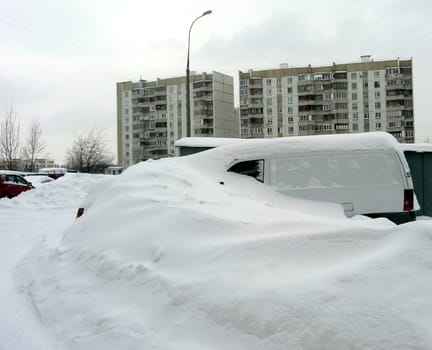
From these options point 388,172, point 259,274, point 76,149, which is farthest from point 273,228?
point 76,149

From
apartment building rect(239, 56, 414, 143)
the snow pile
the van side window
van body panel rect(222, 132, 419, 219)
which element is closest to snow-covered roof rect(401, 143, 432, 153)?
van body panel rect(222, 132, 419, 219)

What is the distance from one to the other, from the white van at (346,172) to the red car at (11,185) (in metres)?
16.5

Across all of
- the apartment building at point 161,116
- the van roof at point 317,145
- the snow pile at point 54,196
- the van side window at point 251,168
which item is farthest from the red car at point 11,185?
the apartment building at point 161,116

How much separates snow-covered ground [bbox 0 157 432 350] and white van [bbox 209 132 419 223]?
0.95 metres

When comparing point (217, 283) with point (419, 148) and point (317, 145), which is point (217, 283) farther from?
point (419, 148)

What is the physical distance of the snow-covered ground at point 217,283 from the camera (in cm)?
210

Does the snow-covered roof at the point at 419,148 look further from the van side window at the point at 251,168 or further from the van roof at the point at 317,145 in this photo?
the van side window at the point at 251,168

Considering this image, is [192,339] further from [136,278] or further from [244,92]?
[244,92]

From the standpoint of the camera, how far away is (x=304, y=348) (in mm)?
2027

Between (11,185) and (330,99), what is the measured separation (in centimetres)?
5654

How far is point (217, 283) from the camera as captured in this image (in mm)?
2646

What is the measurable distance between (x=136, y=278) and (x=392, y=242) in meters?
1.97

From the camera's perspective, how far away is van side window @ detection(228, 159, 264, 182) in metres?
5.68

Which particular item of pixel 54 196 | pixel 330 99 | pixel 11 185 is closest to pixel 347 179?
pixel 54 196
